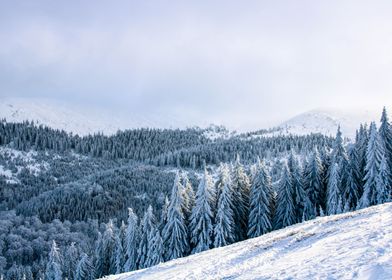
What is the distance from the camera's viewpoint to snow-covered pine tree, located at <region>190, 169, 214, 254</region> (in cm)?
5097

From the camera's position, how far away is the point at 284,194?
53094 millimetres

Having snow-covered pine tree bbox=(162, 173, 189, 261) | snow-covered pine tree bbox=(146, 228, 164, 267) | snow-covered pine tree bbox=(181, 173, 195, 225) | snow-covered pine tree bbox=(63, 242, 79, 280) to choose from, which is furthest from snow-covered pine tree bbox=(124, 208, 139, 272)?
snow-covered pine tree bbox=(63, 242, 79, 280)

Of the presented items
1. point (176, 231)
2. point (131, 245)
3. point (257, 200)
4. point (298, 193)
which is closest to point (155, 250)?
point (176, 231)

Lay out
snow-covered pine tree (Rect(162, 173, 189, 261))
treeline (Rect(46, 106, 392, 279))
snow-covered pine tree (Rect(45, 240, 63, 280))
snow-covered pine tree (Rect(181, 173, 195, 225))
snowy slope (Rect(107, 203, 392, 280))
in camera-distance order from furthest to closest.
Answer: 1. snow-covered pine tree (Rect(45, 240, 63, 280))
2. snow-covered pine tree (Rect(181, 173, 195, 225))
3. snow-covered pine tree (Rect(162, 173, 189, 261))
4. treeline (Rect(46, 106, 392, 279))
5. snowy slope (Rect(107, 203, 392, 280))

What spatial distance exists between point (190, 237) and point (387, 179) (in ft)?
82.4

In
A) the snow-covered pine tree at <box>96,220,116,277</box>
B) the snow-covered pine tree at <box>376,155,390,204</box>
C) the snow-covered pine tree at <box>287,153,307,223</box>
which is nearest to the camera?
the snow-covered pine tree at <box>376,155,390,204</box>

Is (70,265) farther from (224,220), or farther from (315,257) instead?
(315,257)

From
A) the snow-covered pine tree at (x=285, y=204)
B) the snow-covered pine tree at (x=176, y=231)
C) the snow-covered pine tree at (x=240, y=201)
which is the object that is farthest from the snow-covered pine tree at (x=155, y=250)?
the snow-covered pine tree at (x=285, y=204)

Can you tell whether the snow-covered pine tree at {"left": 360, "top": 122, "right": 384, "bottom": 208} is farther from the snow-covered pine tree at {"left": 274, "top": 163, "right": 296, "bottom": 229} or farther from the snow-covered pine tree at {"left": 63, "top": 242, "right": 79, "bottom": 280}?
the snow-covered pine tree at {"left": 63, "top": 242, "right": 79, "bottom": 280}

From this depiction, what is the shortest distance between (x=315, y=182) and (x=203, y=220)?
56.7 feet

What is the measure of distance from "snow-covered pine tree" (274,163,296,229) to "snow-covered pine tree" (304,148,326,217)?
3845 millimetres

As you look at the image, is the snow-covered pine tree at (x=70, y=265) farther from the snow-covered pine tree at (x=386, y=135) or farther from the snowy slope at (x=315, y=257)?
the snowy slope at (x=315, y=257)

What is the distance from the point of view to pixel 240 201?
5516 cm

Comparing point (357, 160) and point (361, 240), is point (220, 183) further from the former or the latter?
point (361, 240)
